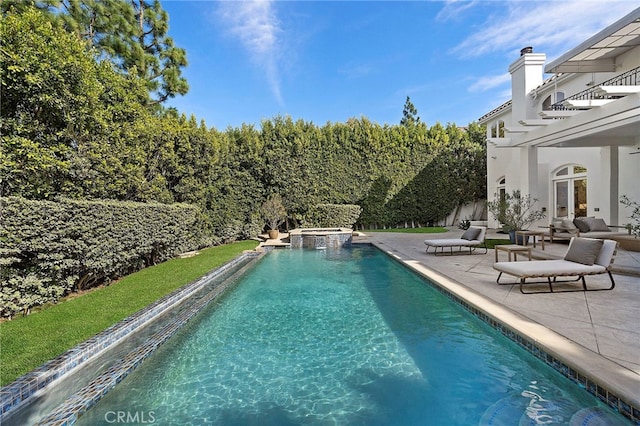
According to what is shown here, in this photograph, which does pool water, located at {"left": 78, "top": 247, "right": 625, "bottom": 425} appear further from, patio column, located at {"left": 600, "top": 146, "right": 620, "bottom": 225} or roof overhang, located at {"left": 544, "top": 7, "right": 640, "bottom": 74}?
patio column, located at {"left": 600, "top": 146, "right": 620, "bottom": 225}

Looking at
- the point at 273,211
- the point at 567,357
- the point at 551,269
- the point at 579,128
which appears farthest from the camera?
the point at 273,211

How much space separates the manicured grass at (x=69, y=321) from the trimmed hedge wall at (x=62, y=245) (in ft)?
1.51

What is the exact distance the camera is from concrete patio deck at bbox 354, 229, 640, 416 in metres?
3.05

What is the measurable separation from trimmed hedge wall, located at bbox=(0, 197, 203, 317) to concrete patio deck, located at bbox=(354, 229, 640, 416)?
24.3 feet

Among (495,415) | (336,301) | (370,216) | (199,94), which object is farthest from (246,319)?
(199,94)

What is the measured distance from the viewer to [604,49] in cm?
1023

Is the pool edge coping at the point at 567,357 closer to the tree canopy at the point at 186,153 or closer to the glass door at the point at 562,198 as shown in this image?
the tree canopy at the point at 186,153

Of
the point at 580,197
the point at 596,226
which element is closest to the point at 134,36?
the point at 596,226

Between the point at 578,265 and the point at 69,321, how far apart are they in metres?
8.55

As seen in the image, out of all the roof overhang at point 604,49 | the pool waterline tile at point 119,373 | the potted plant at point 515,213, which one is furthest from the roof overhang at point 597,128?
the pool waterline tile at point 119,373

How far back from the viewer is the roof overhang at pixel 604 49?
8555 mm

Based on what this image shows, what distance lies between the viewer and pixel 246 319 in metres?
5.81

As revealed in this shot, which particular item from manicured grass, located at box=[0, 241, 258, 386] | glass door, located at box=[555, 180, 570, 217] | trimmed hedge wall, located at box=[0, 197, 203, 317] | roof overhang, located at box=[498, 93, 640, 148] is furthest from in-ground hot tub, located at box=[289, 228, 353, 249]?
glass door, located at box=[555, 180, 570, 217]

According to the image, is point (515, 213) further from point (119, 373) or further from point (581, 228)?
point (119, 373)
